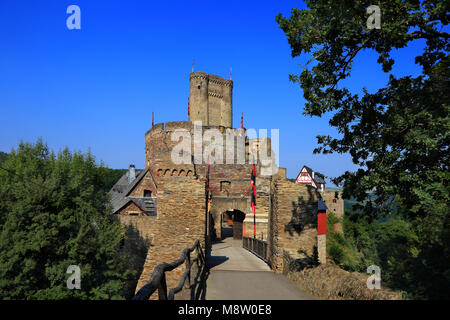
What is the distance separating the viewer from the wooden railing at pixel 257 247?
53.8 ft

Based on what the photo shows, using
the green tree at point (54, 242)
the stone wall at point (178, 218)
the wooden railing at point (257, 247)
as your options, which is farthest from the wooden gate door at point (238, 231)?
the stone wall at point (178, 218)

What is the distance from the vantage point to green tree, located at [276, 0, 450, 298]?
24.3 ft

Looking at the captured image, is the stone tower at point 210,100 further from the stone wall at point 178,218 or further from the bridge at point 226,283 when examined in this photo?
the bridge at point 226,283

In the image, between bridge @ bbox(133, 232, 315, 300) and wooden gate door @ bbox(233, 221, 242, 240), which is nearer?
bridge @ bbox(133, 232, 315, 300)

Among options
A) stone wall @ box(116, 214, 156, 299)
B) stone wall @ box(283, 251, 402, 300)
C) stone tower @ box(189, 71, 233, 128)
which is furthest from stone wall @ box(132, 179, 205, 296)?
stone tower @ box(189, 71, 233, 128)

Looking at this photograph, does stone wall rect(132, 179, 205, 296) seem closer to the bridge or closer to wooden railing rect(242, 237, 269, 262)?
the bridge

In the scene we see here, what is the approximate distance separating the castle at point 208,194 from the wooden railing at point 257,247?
1309 mm

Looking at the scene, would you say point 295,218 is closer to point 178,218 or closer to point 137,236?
point 178,218

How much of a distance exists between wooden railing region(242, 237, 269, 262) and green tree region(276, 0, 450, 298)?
7333 millimetres

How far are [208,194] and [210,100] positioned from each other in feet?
112

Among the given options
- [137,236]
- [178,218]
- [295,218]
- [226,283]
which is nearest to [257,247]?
[295,218]

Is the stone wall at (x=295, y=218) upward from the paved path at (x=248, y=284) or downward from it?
upward

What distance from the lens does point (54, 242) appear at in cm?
1756
